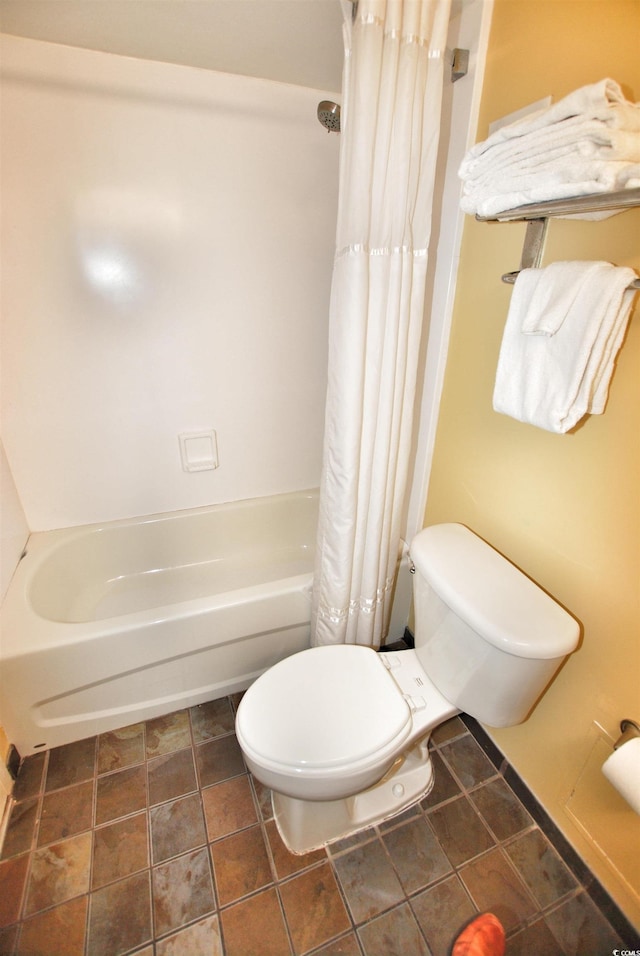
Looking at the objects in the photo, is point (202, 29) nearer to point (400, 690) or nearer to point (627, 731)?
point (400, 690)

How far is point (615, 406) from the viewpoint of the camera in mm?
819

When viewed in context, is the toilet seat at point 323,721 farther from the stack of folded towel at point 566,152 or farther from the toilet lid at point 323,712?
the stack of folded towel at point 566,152

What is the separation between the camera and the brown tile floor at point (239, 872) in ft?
3.16

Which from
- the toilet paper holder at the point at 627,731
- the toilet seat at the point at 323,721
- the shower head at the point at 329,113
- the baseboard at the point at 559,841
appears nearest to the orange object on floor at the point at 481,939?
the baseboard at the point at 559,841

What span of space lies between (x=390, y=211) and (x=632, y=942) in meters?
1.82

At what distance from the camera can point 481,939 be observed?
0.95 meters

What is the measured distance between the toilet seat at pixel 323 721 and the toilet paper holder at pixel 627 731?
46cm

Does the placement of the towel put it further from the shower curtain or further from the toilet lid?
the toilet lid

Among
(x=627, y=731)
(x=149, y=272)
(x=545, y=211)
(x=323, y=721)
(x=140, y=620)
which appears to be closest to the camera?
(x=545, y=211)

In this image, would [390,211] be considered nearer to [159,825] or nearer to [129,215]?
[129,215]

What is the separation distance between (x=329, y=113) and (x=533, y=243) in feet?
2.53

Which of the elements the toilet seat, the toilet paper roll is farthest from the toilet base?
the toilet paper roll

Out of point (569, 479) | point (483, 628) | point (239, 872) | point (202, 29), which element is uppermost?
point (202, 29)

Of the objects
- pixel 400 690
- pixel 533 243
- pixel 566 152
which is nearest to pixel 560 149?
pixel 566 152
